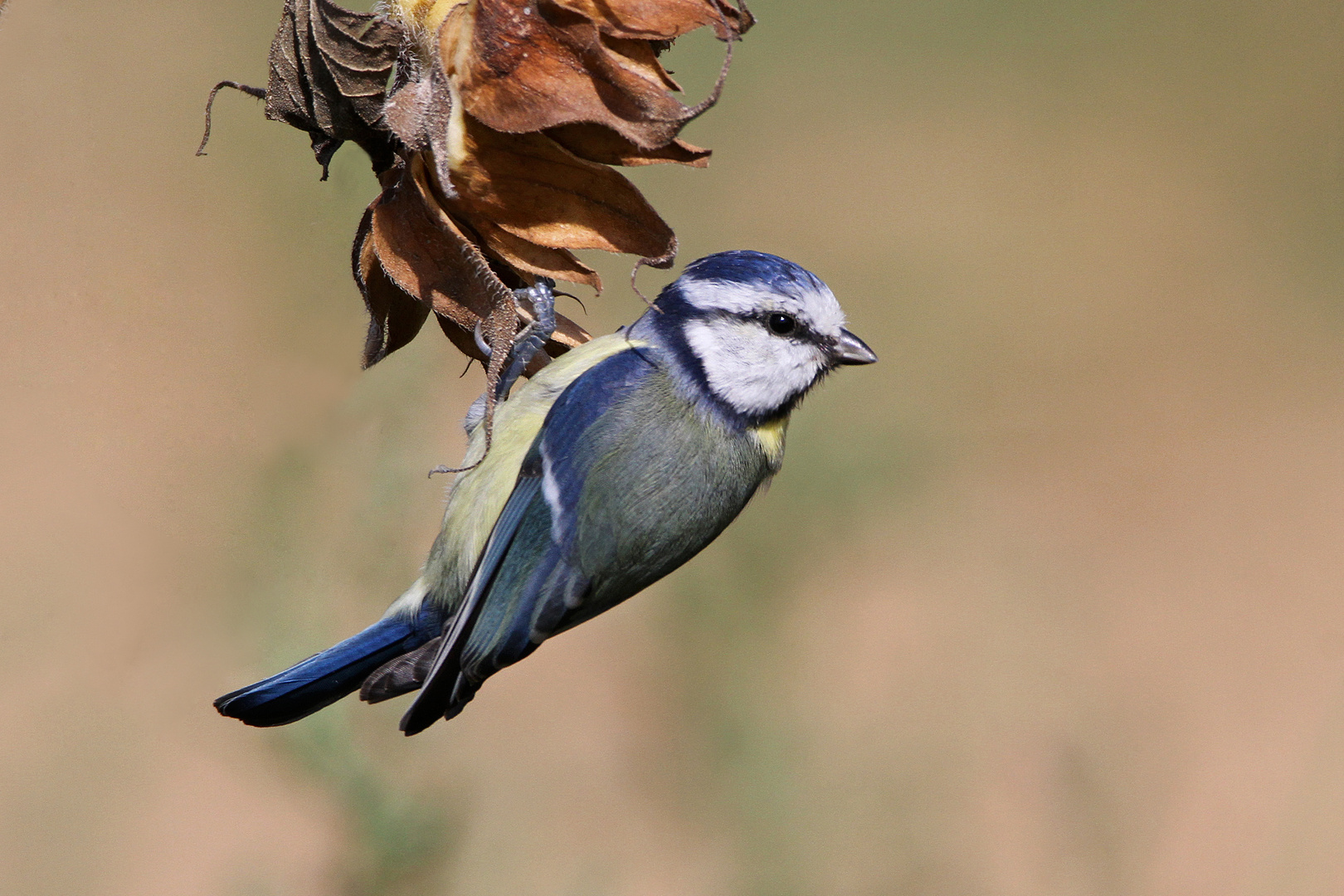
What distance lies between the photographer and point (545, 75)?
1238mm

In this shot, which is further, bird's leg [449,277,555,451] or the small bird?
the small bird

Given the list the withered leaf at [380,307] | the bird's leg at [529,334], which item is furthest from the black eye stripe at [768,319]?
the withered leaf at [380,307]

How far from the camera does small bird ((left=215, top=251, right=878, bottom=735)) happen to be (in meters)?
1.74

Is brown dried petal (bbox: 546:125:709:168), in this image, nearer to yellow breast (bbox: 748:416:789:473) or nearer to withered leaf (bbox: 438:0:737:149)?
withered leaf (bbox: 438:0:737:149)

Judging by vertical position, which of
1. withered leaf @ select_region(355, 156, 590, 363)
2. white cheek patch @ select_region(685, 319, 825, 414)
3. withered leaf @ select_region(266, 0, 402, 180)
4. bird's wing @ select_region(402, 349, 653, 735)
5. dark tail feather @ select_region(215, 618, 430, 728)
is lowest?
dark tail feather @ select_region(215, 618, 430, 728)

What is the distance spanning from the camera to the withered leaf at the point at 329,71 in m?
1.22

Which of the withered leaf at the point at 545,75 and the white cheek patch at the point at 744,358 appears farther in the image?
the white cheek patch at the point at 744,358

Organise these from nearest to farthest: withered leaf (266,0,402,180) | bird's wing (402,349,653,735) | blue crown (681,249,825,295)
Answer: withered leaf (266,0,402,180)
bird's wing (402,349,653,735)
blue crown (681,249,825,295)

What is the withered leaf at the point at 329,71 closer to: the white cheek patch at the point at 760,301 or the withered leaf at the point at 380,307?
the withered leaf at the point at 380,307

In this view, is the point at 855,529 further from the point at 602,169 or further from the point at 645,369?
the point at 602,169

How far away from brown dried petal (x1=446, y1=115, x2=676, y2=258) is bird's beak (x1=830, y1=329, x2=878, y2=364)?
0.68 m

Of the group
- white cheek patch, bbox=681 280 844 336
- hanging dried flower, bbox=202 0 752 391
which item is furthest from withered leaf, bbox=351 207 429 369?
white cheek patch, bbox=681 280 844 336

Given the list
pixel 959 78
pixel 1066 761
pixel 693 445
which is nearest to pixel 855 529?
pixel 1066 761

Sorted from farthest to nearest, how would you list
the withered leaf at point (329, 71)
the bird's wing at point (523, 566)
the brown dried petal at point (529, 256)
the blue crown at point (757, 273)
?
the blue crown at point (757, 273), the bird's wing at point (523, 566), the brown dried petal at point (529, 256), the withered leaf at point (329, 71)
